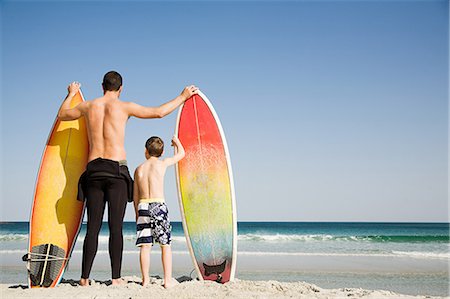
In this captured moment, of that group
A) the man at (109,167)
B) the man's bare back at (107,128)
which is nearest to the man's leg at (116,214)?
the man at (109,167)

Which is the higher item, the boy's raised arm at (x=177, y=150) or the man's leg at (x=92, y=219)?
the boy's raised arm at (x=177, y=150)

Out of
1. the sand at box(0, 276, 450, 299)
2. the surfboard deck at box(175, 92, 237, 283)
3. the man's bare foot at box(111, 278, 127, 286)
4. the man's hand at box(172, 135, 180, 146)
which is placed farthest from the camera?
the surfboard deck at box(175, 92, 237, 283)

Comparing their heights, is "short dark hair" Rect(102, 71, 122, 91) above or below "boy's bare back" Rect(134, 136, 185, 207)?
above

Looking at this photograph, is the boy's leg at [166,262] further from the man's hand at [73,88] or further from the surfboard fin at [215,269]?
the man's hand at [73,88]

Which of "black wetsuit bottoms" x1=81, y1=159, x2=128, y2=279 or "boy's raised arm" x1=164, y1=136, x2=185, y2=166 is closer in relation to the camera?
"black wetsuit bottoms" x1=81, y1=159, x2=128, y2=279

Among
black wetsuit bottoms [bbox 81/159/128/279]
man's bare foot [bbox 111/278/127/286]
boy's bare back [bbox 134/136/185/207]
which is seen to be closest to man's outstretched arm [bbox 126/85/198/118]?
boy's bare back [bbox 134/136/185/207]

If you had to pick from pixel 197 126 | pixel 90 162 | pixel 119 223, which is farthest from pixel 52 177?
pixel 197 126

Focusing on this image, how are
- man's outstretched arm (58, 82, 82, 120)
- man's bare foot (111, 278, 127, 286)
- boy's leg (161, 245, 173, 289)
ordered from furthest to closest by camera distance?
man's outstretched arm (58, 82, 82, 120) < man's bare foot (111, 278, 127, 286) < boy's leg (161, 245, 173, 289)

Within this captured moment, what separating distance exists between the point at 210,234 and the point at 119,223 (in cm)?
99

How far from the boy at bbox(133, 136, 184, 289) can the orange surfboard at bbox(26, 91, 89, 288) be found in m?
0.78

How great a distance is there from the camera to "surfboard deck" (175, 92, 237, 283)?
14.6 feet

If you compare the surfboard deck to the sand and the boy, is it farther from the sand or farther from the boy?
the boy

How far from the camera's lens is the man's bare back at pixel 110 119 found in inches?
155

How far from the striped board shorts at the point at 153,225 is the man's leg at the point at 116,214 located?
0.54 ft
